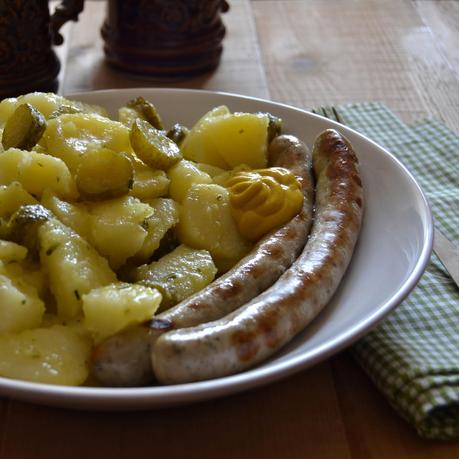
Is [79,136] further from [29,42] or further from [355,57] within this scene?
[355,57]

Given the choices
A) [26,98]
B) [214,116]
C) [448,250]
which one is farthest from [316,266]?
[26,98]

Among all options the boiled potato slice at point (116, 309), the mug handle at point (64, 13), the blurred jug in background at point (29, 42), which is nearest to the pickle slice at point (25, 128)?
the boiled potato slice at point (116, 309)

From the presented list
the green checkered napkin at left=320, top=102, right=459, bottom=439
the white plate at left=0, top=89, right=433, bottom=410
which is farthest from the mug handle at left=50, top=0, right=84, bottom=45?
the green checkered napkin at left=320, top=102, right=459, bottom=439

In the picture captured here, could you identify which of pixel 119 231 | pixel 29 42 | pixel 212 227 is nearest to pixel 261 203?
pixel 212 227

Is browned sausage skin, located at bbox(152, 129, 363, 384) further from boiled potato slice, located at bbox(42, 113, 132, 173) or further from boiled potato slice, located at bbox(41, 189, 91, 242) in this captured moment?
boiled potato slice, located at bbox(42, 113, 132, 173)

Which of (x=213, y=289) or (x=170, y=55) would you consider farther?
(x=170, y=55)

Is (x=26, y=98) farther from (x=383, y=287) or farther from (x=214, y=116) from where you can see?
(x=383, y=287)
